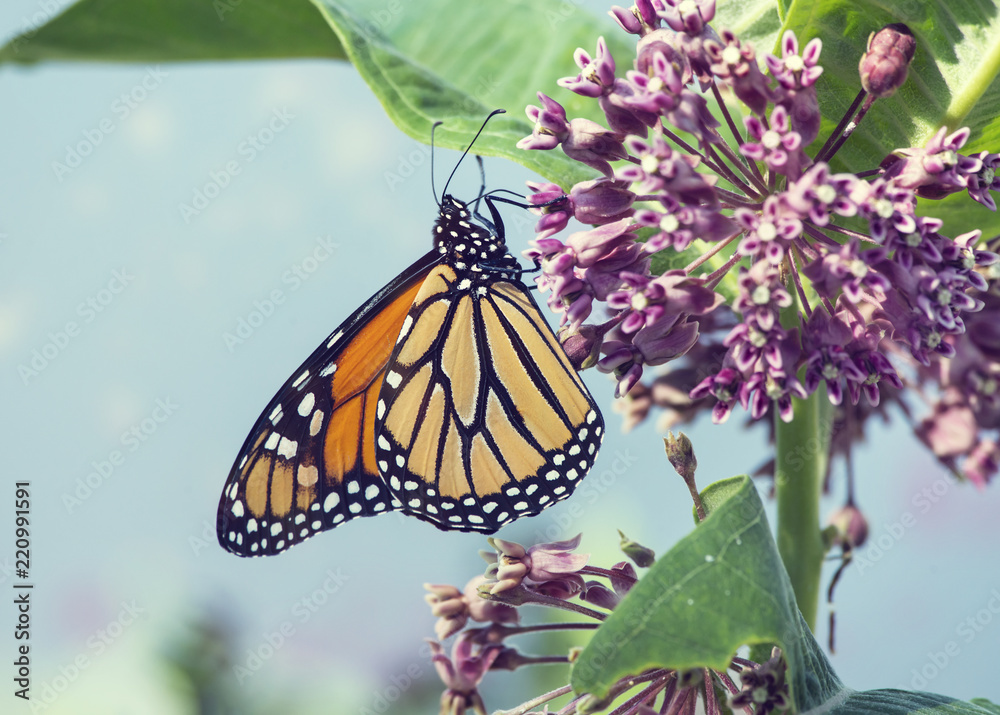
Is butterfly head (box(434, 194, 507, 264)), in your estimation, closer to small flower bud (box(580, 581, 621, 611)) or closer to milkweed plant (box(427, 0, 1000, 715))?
milkweed plant (box(427, 0, 1000, 715))

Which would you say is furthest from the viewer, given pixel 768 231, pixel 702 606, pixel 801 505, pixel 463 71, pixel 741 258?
pixel 463 71

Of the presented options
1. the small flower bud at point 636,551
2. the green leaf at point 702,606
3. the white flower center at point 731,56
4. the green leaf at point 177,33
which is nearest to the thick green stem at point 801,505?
the small flower bud at point 636,551

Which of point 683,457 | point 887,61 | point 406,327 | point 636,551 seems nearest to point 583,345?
point 683,457

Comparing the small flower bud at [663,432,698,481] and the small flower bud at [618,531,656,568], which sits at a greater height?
the small flower bud at [663,432,698,481]

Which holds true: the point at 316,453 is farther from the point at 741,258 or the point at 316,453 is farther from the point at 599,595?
the point at 741,258

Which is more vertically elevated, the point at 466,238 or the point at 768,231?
the point at 466,238

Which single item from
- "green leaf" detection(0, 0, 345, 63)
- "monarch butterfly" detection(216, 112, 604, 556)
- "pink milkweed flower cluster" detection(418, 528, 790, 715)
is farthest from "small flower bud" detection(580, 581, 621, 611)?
"green leaf" detection(0, 0, 345, 63)

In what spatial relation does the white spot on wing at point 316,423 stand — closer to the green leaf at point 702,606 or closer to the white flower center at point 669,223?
the white flower center at point 669,223

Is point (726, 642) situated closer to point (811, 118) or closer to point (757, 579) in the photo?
point (757, 579)
